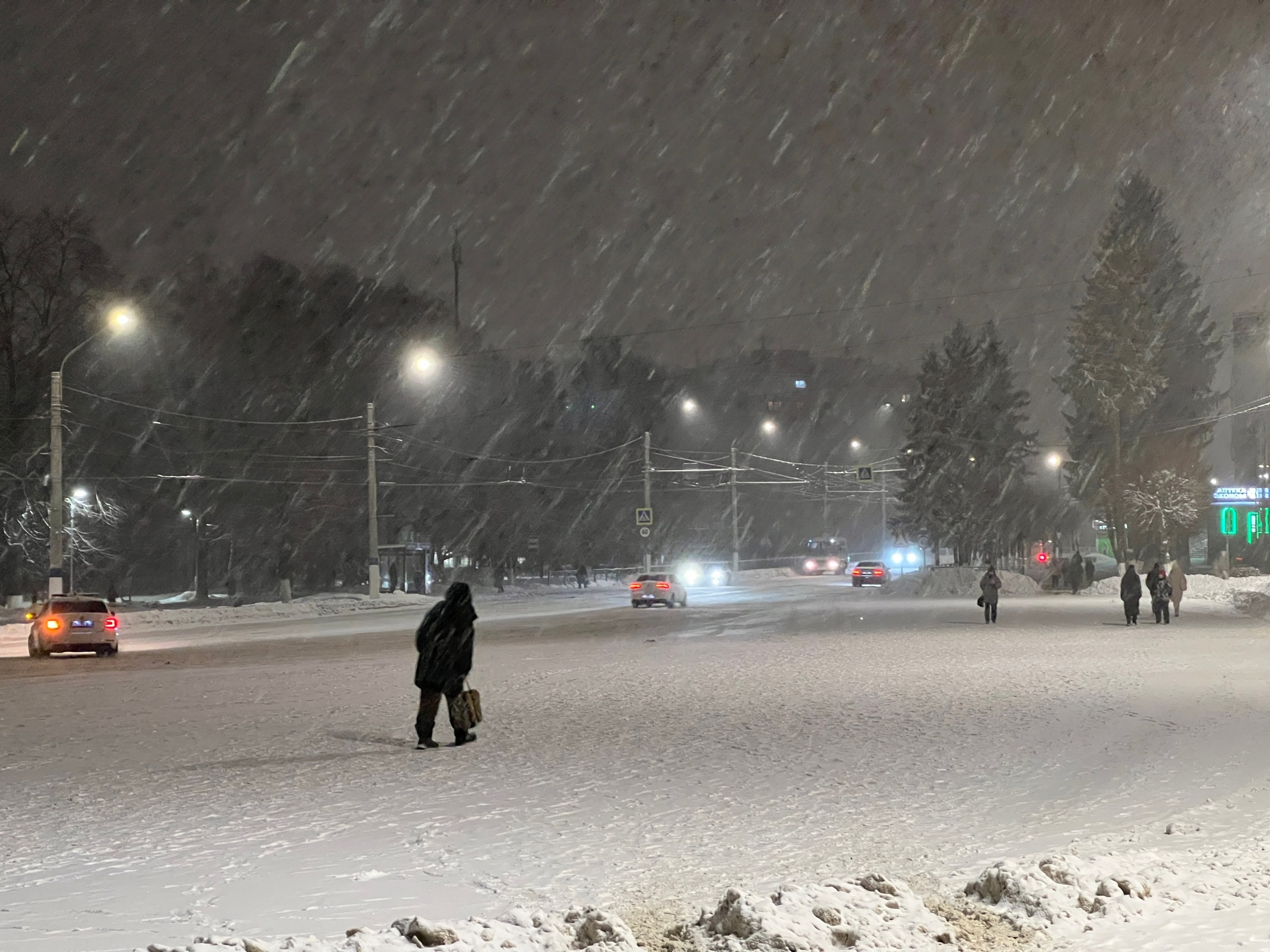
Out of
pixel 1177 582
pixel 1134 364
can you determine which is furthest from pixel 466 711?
pixel 1134 364

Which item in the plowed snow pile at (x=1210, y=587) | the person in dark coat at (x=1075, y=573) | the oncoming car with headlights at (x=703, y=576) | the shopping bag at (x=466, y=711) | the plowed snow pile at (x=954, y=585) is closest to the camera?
the shopping bag at (x=466, y=711)

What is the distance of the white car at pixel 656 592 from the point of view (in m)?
47.7

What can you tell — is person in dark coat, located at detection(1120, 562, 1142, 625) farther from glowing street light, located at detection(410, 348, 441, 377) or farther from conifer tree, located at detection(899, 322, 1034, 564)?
conifer tree, located at detection(899, 322, 1034, 564)

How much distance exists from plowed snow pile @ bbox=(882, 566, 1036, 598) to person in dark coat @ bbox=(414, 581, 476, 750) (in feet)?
149

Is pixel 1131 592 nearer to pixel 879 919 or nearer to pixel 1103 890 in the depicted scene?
pixel 1103 890

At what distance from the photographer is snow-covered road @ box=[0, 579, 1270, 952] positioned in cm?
766

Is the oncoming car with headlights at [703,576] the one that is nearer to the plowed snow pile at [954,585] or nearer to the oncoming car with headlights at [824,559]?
the oncoming car with headlights at [824,559]

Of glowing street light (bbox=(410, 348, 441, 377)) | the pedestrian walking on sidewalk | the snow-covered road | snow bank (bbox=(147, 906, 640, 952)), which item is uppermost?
glowing street light (bbox=(410, 348, 441, 377))

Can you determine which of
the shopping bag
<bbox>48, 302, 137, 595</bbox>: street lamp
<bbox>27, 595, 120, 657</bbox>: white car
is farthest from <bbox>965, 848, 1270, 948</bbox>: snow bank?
<bbox>48, 302, 137, 595</bbox>: street lamp

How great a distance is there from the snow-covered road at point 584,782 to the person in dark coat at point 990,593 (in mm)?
10359

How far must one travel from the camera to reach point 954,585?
5875 centimetres

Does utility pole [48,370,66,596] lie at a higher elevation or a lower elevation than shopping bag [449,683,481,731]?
higher

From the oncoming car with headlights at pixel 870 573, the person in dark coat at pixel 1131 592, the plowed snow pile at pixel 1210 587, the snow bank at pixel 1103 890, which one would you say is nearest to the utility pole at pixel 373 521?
the oncoming car with headlights at pixel 870 573

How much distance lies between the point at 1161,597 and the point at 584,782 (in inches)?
1033
